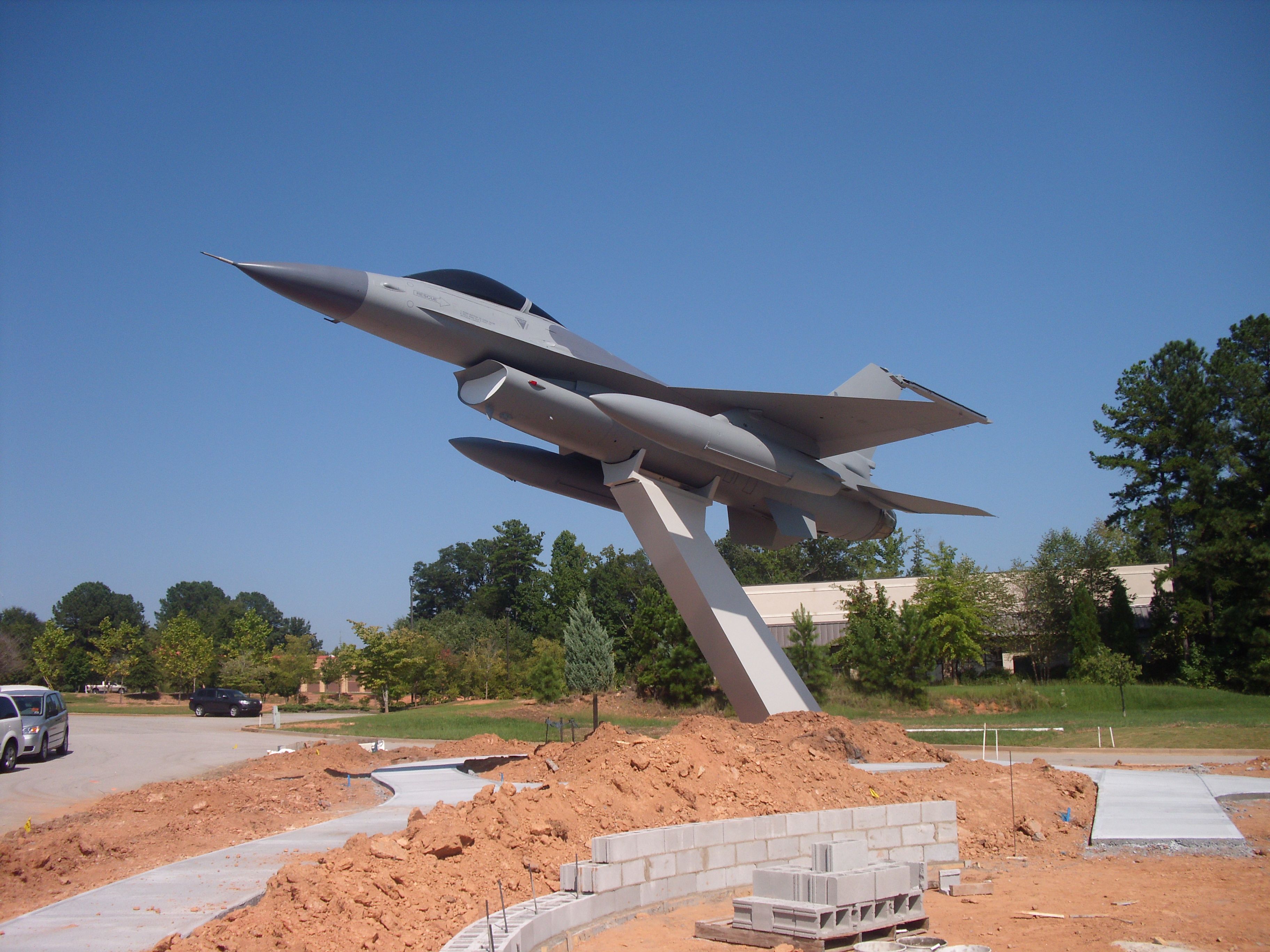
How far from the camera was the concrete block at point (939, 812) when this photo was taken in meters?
10.5

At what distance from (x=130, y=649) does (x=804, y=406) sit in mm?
52033

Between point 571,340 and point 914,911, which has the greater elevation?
point 571,340

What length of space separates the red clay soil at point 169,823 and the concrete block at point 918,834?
7012 millimetres

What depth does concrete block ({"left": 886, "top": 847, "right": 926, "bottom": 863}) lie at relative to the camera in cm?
1009

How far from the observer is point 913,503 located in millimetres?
18844

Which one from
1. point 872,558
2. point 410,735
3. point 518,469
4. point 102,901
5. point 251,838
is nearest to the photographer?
point 102,901

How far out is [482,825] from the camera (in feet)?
26.8

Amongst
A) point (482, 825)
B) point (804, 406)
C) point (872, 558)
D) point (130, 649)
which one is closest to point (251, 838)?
point (482, 825)

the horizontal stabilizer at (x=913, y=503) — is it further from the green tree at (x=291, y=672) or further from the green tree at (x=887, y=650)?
the green tree at (x=291, y=672)

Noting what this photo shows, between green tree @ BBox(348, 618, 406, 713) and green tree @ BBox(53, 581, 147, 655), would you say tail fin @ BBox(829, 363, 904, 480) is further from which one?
green tree @ BBox(53, 581, 147, 655)

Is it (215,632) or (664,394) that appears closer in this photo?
(664,394)

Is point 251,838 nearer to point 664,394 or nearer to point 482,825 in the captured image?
point 482,825

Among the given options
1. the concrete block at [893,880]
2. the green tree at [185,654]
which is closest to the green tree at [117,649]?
the green tree at [185,654]

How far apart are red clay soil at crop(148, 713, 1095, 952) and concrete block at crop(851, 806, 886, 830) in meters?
0.98
